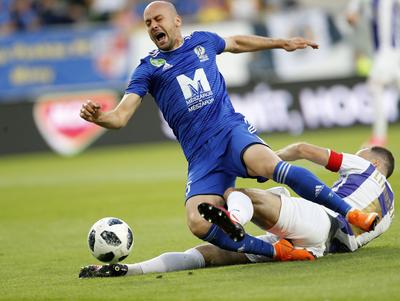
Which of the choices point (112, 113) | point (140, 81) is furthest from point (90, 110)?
point (140, 81)

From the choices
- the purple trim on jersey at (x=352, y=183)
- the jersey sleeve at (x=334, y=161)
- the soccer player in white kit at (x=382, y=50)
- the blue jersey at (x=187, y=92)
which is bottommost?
the soccer player in white kit at (x=382, y=50)

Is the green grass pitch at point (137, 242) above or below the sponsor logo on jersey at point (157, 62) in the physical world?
below

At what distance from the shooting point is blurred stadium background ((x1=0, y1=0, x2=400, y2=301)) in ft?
45.8

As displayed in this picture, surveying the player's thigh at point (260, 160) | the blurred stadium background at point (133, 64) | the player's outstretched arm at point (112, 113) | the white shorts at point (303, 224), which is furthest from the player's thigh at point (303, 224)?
the blurred stadium background at point (133, 64)

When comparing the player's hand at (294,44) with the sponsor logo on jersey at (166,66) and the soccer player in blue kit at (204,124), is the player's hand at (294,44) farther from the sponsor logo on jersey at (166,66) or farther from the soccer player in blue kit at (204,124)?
the sponsor logo on jersey at (166,66)

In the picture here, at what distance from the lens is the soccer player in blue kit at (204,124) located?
285 inches

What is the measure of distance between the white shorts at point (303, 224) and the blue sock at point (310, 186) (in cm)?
11

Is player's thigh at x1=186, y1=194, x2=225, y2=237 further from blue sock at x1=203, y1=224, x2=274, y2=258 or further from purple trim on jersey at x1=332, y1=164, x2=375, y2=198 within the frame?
purple trim on jersey at x1=332, y1=164, x2=375, y2=198

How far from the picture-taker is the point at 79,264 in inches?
326

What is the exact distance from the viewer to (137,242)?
9438 mm

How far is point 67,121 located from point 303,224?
48.2 feet

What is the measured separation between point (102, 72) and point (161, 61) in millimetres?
15843

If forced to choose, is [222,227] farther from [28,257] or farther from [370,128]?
[370,128]

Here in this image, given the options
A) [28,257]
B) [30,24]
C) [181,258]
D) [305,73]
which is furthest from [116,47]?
[181,258]
